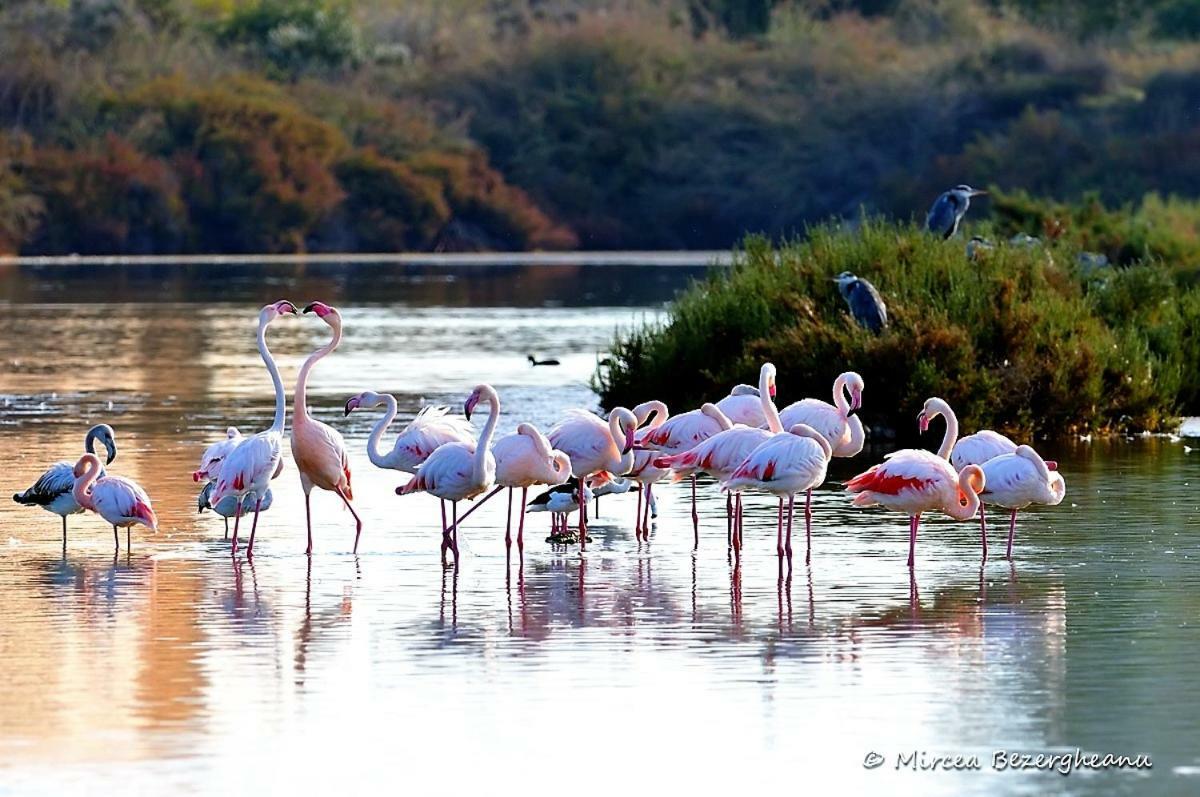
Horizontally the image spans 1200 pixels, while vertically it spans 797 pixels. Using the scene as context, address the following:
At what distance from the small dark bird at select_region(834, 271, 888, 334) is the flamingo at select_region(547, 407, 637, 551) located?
597 centimetres

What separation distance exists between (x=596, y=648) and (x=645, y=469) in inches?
141

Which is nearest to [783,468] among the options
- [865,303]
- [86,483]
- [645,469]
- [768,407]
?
[768,407]

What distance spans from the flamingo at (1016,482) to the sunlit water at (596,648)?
292 mm

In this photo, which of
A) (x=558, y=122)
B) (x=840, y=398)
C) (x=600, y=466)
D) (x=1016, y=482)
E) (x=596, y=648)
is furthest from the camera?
(x=558, y=122)

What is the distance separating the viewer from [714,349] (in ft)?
71.5

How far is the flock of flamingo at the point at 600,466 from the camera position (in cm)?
1304

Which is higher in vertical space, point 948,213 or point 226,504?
point 948,213

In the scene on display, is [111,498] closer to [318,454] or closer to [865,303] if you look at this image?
[318,454]

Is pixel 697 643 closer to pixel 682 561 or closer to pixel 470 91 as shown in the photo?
pixel 682 561

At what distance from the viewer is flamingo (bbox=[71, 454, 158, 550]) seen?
13508mm

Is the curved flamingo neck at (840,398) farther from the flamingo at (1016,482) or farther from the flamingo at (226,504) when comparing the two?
the flamingo at (226,504)

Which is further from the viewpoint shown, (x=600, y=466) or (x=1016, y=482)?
(x=600, y=466)

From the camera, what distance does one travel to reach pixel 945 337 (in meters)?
19.8

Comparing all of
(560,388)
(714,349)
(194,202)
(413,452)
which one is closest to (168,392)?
(560,388)
